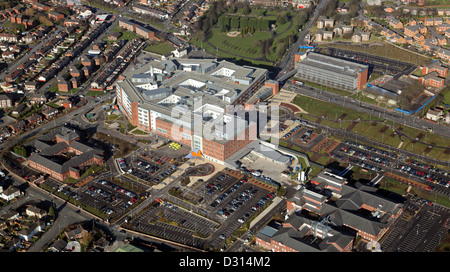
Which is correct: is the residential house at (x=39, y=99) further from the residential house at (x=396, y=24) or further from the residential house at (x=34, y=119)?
the residential house at (x=396, y=24)

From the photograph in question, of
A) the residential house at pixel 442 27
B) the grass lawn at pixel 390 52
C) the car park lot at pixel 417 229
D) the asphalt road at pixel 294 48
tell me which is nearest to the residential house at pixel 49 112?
the asphalt road at pixel 294 48

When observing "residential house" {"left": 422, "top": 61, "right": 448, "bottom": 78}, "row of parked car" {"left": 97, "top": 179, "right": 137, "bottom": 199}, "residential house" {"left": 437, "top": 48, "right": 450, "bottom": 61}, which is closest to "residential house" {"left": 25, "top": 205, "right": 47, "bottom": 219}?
"row of parked car" {"left": 97, "top": 179, "right": 137, "bottom": 199}

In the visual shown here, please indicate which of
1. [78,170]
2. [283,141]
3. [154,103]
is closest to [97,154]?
[78,170]

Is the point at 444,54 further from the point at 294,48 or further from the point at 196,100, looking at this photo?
the point at 196,100

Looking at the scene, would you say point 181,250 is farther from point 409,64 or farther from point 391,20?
point 391,20

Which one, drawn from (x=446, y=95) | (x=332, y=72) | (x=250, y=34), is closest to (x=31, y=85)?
(x=250, y=34)

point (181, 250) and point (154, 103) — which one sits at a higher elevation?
point (154, 103)
